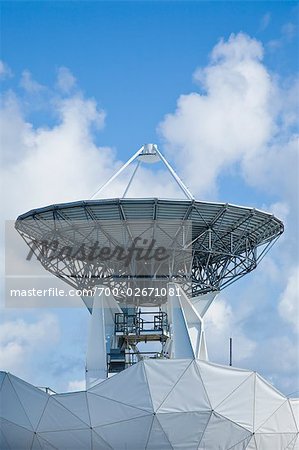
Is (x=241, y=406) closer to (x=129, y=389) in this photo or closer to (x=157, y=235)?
(x=129, y=389)

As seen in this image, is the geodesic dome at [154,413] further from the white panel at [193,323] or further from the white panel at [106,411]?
the white panel at [193,323]

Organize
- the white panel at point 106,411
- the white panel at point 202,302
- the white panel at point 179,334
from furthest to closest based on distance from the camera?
the white panel at point 202,302 → the white panel at point 179,334 → the white panel at point 106,411

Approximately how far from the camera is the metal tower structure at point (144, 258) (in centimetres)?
4084

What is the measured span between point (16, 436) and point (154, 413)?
704 cm

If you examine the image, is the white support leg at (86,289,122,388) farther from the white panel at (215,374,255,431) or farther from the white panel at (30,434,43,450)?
the white panel at (215,374,255,431)

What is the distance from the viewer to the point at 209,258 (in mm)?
44500

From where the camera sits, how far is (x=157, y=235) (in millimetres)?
41938

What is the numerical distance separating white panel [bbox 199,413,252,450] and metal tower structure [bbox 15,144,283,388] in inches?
247

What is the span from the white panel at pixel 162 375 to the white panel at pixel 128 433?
3.51 ft

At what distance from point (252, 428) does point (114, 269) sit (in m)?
13.2

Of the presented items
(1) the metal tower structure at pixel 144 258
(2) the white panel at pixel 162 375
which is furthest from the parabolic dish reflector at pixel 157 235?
(2) the white panel at pixel 162 375

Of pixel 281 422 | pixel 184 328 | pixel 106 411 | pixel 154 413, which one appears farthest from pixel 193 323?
pixel 106 411

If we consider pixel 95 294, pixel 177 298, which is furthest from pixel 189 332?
pixel 95 294

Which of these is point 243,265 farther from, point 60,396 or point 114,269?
point 60,396
